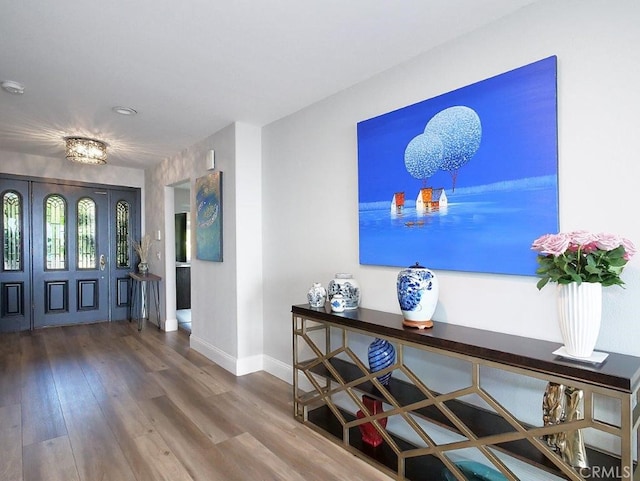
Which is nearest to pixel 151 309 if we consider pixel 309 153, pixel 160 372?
pixel 160 372

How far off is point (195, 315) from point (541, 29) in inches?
158

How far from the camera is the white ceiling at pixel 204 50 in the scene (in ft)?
5.70

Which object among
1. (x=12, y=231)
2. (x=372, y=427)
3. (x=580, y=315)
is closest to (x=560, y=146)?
(x=580, y=315)

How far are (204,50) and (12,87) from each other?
1.60 metres

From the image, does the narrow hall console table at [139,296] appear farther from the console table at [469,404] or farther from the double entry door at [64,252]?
the console table at [469,404]

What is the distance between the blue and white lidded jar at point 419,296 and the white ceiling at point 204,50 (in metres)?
1.31

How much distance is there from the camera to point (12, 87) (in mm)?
2551

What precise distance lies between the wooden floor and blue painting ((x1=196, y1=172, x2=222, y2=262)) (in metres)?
1.16

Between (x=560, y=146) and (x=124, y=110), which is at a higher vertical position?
(x=124, y=110)

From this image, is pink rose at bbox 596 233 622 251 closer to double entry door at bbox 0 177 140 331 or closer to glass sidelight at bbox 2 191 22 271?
double entry door at bbox 0 177 140 331

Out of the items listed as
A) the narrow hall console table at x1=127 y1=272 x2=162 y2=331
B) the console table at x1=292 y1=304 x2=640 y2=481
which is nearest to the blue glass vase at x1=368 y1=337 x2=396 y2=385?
the console table at x1=292 y1=304 x2=640 y2=481

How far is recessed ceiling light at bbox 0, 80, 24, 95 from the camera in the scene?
2.49m

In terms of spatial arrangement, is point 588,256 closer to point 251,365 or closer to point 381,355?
point 381,355

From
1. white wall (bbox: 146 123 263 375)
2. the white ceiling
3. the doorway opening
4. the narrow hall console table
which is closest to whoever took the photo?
the white ceiling
